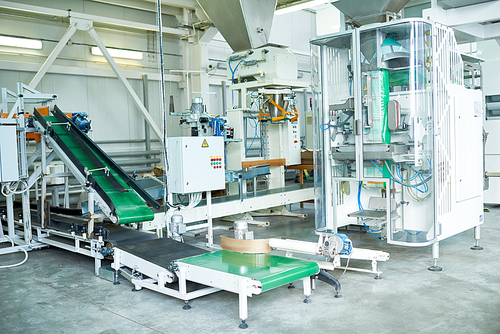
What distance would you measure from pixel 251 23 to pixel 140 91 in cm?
395

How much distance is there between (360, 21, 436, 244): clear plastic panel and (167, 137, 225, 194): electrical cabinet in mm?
1673

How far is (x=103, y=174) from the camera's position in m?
4.82

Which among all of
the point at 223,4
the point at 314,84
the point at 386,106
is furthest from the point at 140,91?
the point at 386,106

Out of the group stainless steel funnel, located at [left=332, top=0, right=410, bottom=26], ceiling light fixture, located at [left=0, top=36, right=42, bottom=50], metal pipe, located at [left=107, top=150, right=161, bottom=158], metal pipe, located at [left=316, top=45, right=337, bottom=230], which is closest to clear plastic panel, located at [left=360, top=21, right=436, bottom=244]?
metal pipe, located at [left=316, top=45, right=337, bottom=230]

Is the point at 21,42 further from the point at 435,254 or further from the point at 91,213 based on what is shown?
the point at 435,254

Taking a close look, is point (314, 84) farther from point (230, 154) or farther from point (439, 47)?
point (230, 154)

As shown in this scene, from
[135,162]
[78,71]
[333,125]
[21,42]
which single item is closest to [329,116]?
[333,125]

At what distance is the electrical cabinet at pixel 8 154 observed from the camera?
4.84m

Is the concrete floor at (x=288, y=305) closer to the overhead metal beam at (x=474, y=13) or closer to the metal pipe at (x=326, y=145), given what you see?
the metal pipe at (x=326, y=145)

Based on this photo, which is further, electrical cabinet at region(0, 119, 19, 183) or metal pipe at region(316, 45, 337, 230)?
electrical cabinet at region(0, 119, 19, 183)

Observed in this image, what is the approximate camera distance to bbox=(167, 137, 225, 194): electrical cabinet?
15.7 ft

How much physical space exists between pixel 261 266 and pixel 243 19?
4.80 metres

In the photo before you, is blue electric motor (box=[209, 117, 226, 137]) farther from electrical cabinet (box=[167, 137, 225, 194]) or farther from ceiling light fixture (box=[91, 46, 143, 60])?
ceiling light fixture (box=[91, 46, 143, 60])

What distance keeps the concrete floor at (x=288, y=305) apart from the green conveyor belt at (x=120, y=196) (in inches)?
24.7
